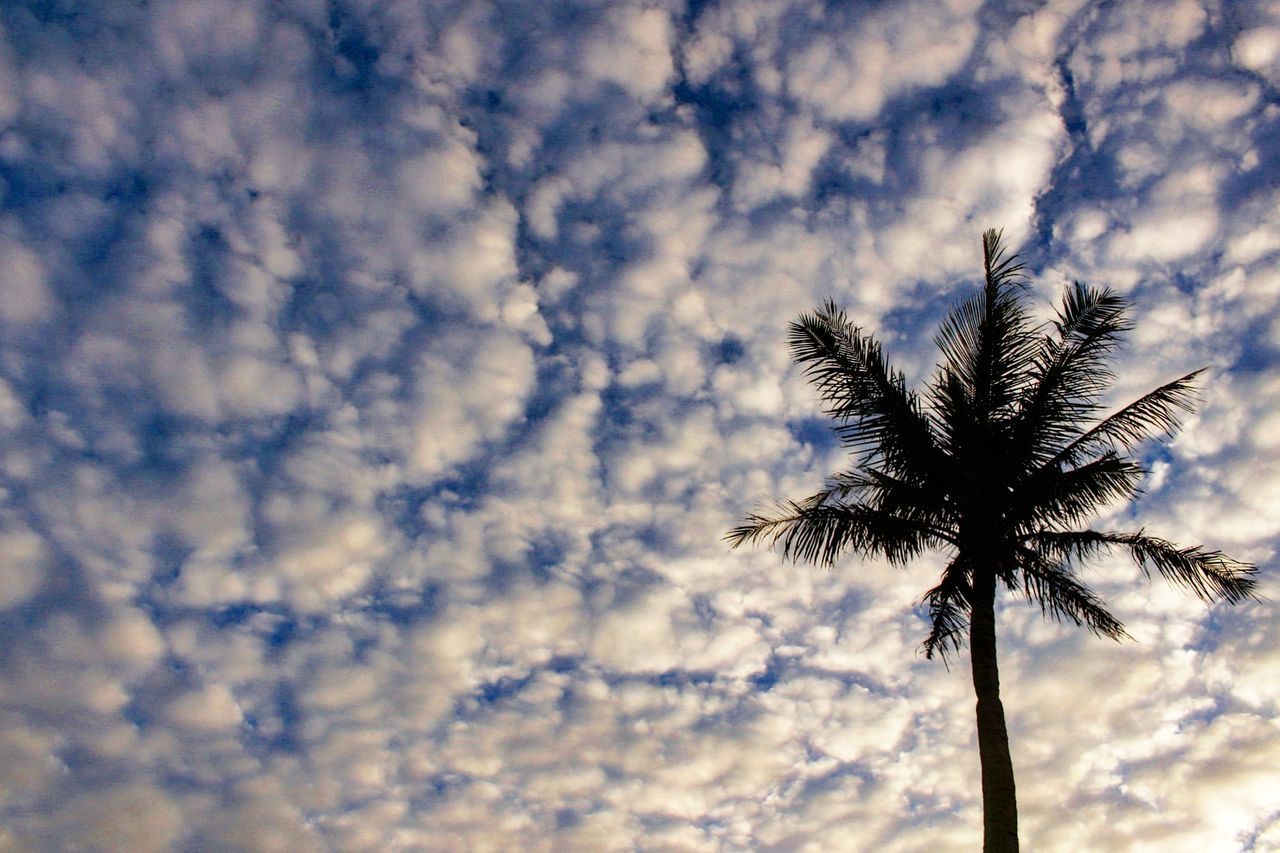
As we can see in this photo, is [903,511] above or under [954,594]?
above

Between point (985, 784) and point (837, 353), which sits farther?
point (837, 353)

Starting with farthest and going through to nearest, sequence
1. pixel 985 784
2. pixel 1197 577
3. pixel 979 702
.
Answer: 1. pixel 1197 577
2. pixel 979 702
3. pixel 985 784

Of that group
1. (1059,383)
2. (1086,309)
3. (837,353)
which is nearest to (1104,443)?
(1059,383)

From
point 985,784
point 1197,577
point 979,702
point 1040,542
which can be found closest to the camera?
point 985,784

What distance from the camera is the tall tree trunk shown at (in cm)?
991

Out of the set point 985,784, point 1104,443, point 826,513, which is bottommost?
point 985,784

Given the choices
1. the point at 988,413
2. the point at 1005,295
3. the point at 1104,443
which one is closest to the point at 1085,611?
the point at 1104,443

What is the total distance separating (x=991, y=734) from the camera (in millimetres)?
10633

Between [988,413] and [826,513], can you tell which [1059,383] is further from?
[826,513]

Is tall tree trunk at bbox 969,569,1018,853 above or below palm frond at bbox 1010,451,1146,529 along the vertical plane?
below

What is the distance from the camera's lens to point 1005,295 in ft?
43.1

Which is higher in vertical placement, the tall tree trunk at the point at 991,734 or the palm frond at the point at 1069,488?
the palm frond at the point at 1069,488

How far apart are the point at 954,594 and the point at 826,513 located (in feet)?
8.08

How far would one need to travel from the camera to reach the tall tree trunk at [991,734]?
32.5ft
